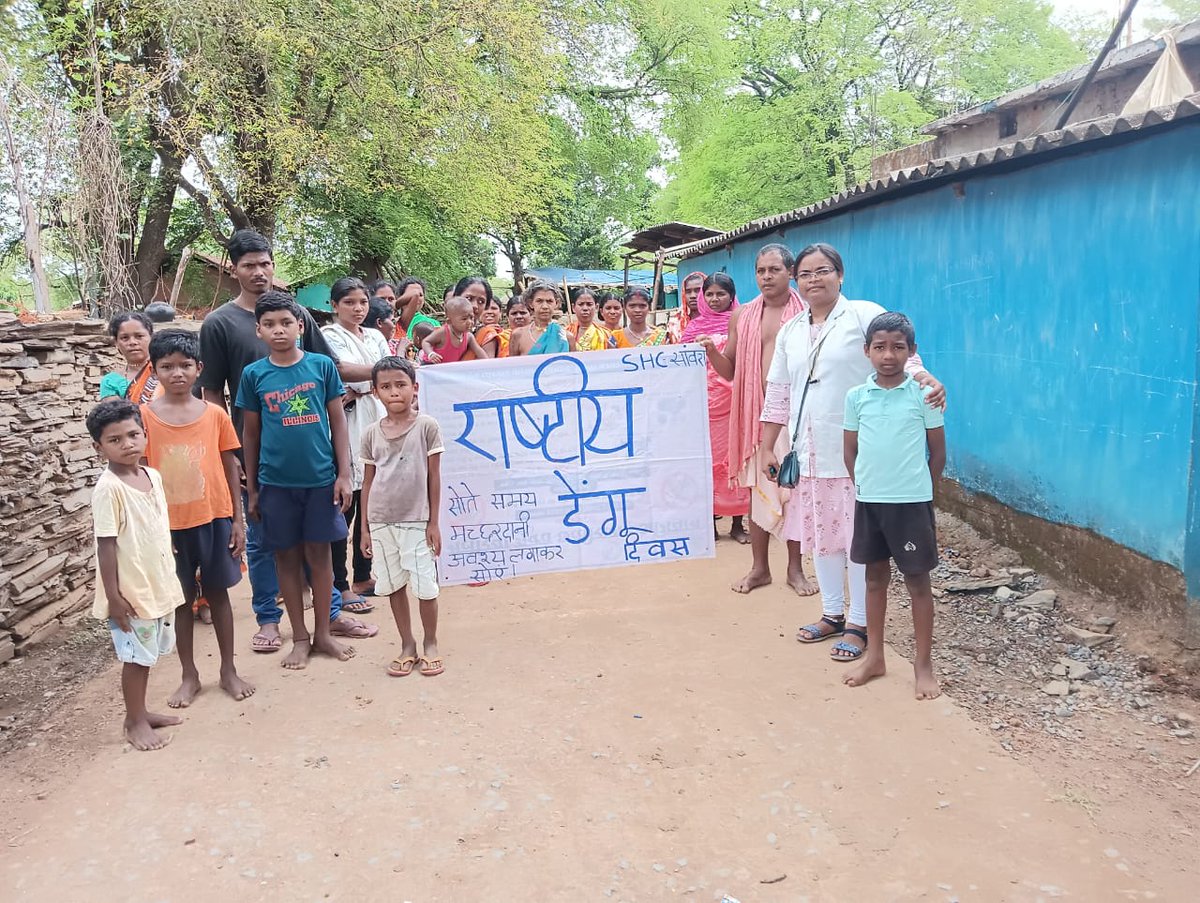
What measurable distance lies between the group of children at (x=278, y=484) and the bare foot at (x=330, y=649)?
1cm

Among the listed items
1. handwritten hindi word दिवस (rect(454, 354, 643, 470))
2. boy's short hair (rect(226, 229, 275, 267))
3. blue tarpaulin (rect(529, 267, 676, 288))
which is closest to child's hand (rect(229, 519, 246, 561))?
handwritten hindi word दिवस (rect(454, 354, 643, 470))

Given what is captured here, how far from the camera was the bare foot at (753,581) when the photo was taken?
454 cm

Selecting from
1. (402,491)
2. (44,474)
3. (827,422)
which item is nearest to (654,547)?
(827,422)

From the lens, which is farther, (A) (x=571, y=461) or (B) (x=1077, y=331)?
(B) (x=1077, y=331)

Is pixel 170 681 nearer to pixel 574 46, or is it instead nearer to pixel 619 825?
pixel 619 825

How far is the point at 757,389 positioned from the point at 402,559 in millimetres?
2141

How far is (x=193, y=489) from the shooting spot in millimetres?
3236

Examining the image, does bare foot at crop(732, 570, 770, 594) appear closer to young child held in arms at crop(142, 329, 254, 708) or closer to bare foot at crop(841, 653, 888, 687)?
bare foot at crop(841, 653, 888, 687)

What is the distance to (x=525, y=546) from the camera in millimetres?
4109

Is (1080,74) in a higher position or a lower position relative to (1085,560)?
higher

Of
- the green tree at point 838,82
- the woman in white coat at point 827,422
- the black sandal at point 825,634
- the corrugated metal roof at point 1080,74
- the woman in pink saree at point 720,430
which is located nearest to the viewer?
the woman in white coat at point 827,422

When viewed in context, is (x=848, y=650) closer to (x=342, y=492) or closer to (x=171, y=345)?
(x=342, y=492)

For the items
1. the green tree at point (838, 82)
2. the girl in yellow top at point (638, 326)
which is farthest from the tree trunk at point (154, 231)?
the green tree at point (838, 82)

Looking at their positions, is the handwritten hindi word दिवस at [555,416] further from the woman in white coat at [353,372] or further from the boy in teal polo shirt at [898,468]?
the boy in teal polo shirt at [898,468]
